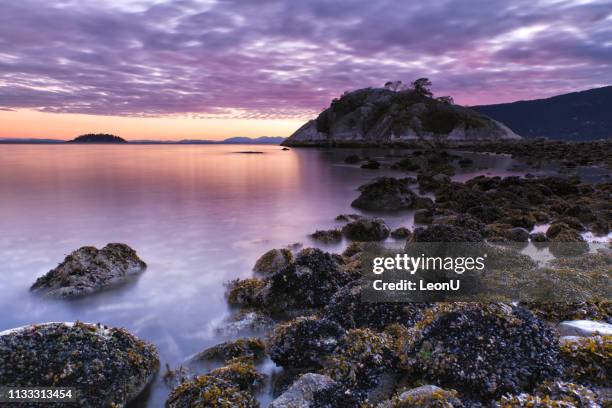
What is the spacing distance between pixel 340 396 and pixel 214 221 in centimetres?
1378

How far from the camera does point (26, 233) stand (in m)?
14.8

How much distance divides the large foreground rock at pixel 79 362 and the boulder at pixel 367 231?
9573 millimetres

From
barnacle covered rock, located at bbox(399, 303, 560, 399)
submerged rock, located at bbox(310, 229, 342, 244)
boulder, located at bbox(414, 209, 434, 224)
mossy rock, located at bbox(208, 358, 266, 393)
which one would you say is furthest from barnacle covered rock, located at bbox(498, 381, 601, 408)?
boulder, located at bbox(414, 209, 434, 224)

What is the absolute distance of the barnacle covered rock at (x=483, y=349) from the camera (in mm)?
4980

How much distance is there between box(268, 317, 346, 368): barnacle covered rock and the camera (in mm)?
5852

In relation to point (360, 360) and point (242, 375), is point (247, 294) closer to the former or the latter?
point (242, 375)

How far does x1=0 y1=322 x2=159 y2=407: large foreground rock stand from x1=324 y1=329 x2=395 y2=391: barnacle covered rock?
2.90 metres

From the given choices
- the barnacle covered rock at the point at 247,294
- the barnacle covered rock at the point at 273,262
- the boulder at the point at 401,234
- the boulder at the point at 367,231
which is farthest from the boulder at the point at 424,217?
the barnacle covered rock at the point at 247,294

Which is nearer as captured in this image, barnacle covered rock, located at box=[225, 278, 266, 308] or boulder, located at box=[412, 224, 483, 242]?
barnacle covered rock, located at box=[225, 278, 266, 308]

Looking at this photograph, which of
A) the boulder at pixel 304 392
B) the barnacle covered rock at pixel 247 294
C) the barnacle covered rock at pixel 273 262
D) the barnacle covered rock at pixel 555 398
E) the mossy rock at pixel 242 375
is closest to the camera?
the barnacle covered rock at pixel 555 398

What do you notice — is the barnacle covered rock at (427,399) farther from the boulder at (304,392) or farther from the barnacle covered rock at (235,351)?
the barnacle covered rock at (235,351)

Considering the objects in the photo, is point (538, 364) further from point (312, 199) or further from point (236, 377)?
point (312, 199)


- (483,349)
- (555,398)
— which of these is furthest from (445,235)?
(555,398)

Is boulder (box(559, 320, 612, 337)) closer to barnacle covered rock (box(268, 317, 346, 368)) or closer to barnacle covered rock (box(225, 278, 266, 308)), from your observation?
barnacle covered rock (box(268, 317, 346, 368))
